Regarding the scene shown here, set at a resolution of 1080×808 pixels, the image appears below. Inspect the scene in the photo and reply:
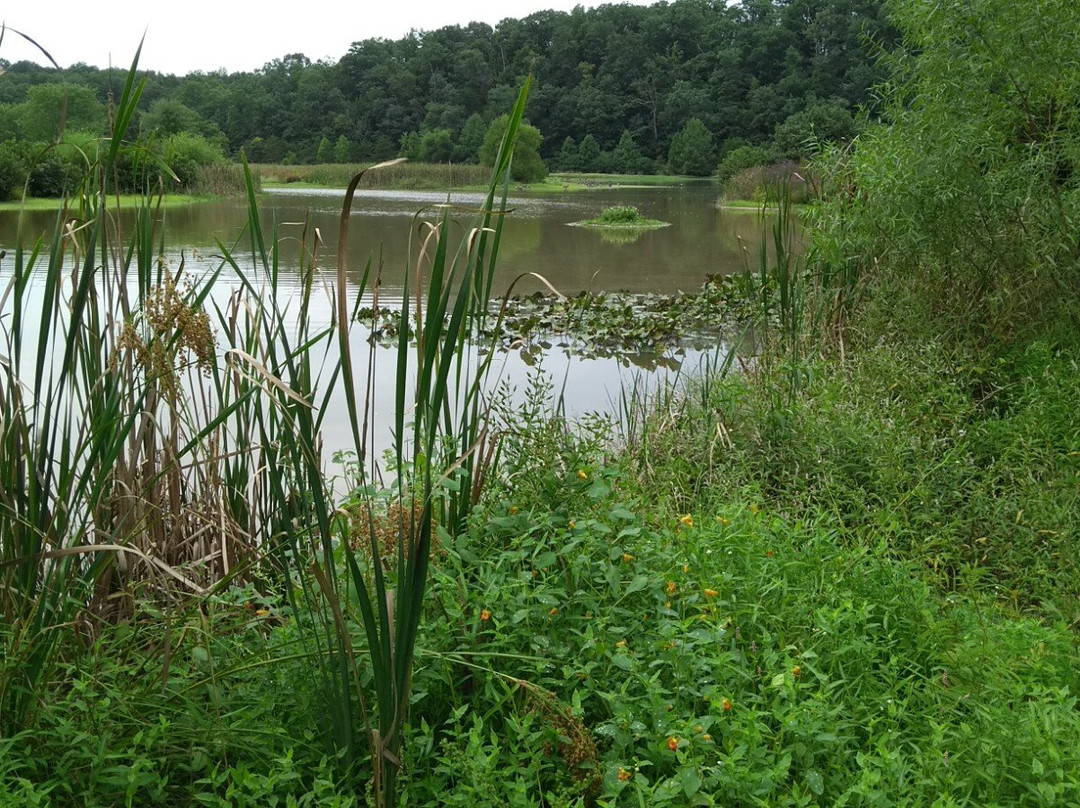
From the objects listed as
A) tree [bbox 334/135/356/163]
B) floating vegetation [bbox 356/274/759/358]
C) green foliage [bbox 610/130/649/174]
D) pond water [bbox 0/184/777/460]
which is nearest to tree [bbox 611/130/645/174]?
green foliage [bbox 610/130/649/174]

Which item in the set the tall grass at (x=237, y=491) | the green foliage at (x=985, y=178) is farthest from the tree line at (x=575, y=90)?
the tall grass at (x=237, y=491)

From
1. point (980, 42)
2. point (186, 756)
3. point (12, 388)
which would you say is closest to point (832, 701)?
point (186, 756)

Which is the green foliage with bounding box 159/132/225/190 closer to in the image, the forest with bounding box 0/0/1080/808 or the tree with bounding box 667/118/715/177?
the forest with bounding box 0/0/1080/808

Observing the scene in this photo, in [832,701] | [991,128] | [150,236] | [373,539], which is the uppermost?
[991,128]

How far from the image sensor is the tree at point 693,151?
37.9 meters

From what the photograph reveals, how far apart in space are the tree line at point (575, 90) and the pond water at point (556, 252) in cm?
1221

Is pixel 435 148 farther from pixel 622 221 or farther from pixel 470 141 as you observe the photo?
pixel 622 221

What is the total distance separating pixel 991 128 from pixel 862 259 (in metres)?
0.80

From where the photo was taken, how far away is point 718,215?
16.8 meters

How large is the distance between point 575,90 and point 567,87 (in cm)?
49

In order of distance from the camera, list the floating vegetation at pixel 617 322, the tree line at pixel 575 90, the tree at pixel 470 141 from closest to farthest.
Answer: the floating vegetation at pixel 617 322, the tree line at pixel 575 90, the tree at pixel 470 141

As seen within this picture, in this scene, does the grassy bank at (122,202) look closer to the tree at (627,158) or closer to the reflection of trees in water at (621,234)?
the reflection of trees in water at (621,234)

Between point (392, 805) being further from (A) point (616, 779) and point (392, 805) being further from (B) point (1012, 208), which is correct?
(B) point (1012, 208)

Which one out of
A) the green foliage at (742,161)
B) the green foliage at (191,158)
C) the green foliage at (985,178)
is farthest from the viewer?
the green foliage at (742,161)
